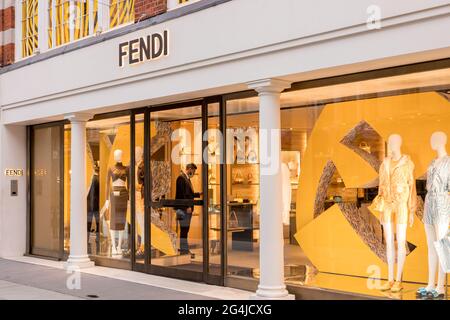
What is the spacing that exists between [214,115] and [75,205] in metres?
3.35

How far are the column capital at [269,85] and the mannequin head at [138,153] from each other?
321 centimetres

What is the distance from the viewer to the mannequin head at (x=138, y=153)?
10.2m

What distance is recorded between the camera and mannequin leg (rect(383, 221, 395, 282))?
706cm

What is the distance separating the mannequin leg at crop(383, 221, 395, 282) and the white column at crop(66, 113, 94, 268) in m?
5.57

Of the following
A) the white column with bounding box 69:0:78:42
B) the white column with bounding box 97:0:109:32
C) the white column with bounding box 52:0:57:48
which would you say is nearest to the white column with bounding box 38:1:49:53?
the white column with bounding box 52:0:57:48

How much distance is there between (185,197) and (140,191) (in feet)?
4.17

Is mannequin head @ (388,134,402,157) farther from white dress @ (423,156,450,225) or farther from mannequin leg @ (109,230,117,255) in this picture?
mannequin leg @ (109,230,117,255)

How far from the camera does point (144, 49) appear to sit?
29.5 feet

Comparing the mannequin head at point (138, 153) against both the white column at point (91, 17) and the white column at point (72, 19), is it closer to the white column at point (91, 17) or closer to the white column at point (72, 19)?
the white column at point (91, 17)

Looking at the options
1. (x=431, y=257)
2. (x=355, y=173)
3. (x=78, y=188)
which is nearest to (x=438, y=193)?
(x=431, y=257)

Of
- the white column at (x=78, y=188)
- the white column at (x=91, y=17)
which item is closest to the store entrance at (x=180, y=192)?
the white column at (x=78, y=188)

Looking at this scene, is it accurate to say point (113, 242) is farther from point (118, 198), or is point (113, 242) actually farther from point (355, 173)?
point (355, 173)
